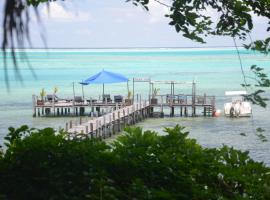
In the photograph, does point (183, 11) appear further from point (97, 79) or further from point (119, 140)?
point (97, 79)

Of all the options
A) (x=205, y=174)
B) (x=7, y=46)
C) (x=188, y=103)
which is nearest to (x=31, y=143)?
(x=205, y=174)

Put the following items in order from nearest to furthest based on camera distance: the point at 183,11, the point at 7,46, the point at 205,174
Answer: the point at 7,46 < the point at 205,174 < the point at 183,11

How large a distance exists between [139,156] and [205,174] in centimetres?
49

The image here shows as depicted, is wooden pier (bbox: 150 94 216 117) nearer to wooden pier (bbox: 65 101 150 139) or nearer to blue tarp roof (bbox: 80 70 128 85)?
wooden pier (bbox: 65 101 150 139)

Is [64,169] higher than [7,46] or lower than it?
lower

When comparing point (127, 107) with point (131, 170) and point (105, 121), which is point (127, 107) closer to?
point (105, 121)

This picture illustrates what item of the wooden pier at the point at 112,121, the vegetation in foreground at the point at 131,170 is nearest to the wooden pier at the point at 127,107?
the wooden pier at the point at 112,121

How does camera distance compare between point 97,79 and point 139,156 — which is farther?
point 97,79

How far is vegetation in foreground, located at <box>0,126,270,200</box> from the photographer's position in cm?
348

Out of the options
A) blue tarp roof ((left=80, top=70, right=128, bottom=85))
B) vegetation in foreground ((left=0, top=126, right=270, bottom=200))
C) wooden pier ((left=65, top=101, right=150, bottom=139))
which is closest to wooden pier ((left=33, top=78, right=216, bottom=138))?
wooden pier ((left=65, top=101, right=150, bottom=139))

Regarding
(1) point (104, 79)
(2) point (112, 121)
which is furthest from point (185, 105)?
(2) point (112, 121)

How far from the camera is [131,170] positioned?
3791 mm

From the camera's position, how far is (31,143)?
416 centimetres

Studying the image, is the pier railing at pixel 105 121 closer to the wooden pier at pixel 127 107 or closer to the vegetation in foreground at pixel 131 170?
the wooden pier at pixel 127 107
